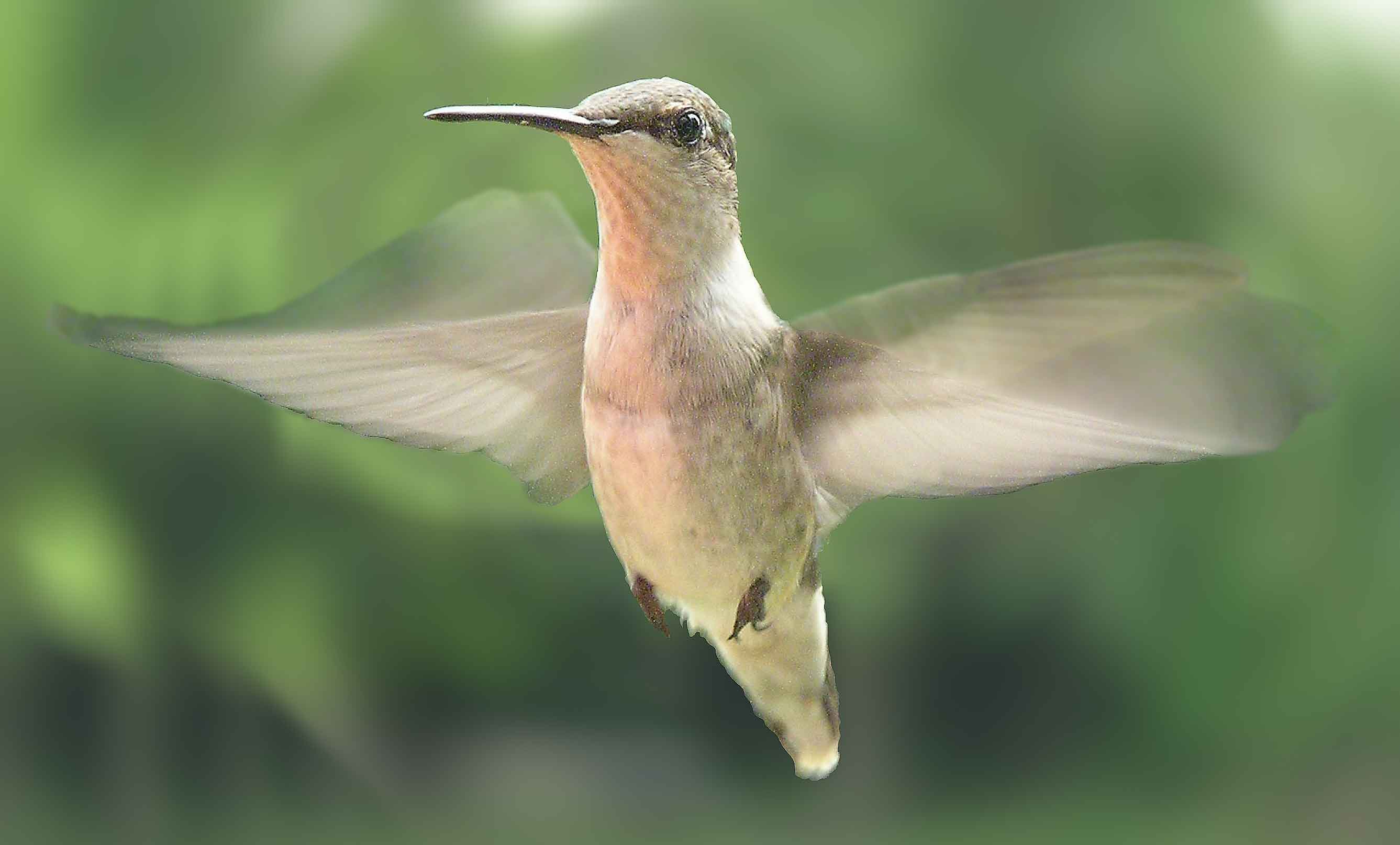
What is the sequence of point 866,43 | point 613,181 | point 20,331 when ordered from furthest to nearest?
point 20,331
point 866,43
point 613,181

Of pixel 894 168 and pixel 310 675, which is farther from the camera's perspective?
pixel 310 675

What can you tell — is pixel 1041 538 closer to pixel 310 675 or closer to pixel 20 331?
pixel 310 675

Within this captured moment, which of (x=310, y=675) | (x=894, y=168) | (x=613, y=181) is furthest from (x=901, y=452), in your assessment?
(x=310, y=675)

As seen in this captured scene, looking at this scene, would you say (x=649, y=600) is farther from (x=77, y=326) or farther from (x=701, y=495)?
(x=77, y=326)

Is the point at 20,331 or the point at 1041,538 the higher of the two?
the point at 20,331

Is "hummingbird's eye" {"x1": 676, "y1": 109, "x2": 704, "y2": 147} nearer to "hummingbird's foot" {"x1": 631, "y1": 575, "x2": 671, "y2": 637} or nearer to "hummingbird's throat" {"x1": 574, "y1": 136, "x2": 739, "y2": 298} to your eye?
"hummingbird's throat" {"x1": 574, "y1": 136, "x2": 739, "y2": 298}

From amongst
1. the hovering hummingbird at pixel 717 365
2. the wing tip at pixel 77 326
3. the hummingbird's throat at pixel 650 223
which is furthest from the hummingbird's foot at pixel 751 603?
the wing tip at pixel 77 326
